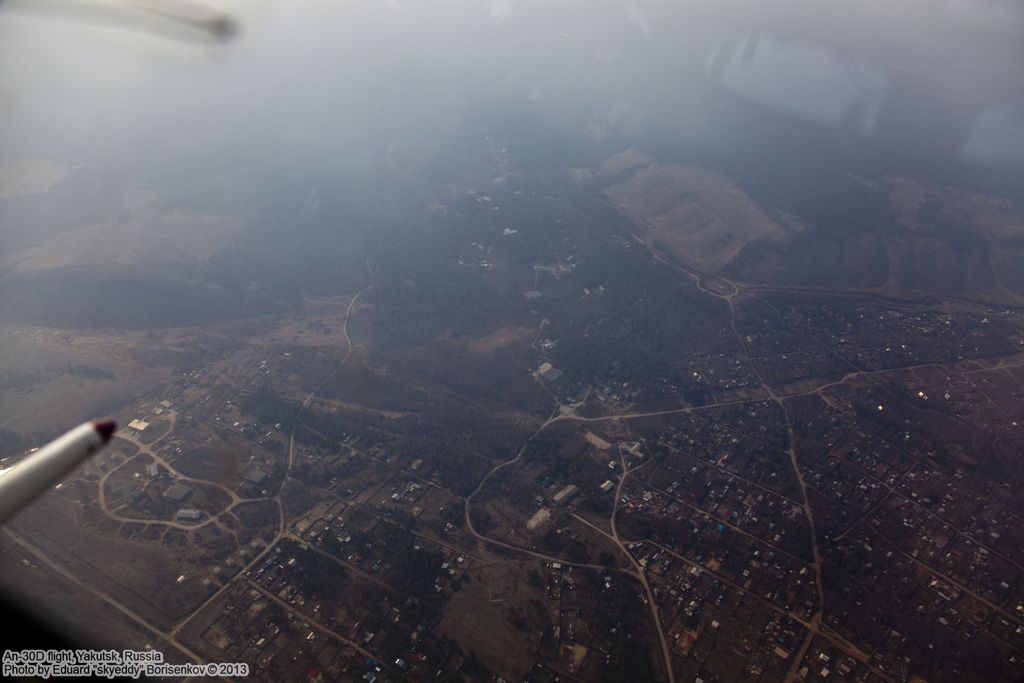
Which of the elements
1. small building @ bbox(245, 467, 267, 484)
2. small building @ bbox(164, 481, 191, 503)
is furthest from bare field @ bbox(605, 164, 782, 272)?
small building @ bbox(164, 481, 191, 503)

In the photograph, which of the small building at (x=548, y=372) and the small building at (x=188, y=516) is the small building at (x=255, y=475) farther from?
the small building at (x=548, y=372)

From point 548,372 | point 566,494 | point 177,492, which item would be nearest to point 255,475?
point 177,492

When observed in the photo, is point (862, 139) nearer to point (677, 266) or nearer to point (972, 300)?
point (972, 300)

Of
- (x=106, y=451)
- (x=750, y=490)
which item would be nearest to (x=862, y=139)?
(x=750, y=490)

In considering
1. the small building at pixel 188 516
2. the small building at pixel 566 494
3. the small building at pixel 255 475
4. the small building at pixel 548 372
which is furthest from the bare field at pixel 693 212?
the small building at pixel 188 516

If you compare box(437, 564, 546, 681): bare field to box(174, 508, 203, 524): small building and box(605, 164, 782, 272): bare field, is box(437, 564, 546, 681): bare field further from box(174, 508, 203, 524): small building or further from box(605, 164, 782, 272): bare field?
box(605, 164, 782, 272): bare field

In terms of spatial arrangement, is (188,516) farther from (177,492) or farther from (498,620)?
(498,620)
